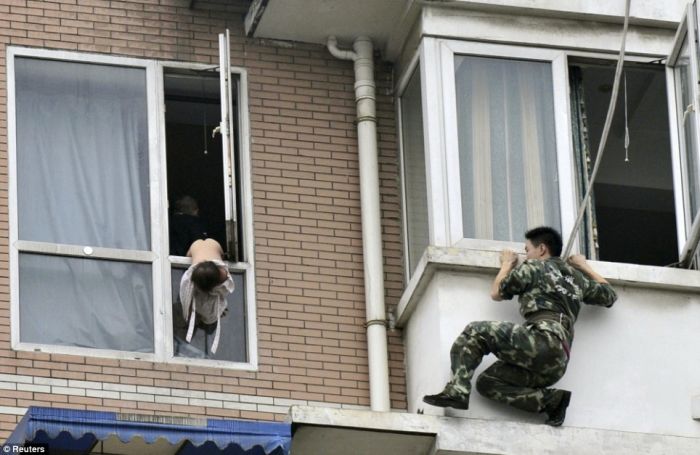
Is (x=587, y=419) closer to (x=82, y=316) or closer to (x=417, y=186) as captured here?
(x=417, y=186)

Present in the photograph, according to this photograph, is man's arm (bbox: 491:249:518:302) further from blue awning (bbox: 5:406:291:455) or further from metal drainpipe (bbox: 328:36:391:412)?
blue awning (bbox: 5:406:291:455)

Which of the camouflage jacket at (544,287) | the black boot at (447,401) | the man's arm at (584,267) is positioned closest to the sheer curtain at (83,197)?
the black boot at (447,401)

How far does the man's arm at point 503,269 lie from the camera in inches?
627

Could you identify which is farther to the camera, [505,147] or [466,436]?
[505,147]

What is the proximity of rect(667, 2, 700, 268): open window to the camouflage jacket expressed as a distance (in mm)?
1222

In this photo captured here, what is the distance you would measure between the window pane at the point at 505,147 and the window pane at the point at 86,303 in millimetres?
2495

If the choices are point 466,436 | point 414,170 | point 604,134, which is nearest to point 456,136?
point 414,170

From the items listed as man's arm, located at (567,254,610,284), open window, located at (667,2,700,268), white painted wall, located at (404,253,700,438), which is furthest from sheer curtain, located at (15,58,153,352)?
open window, located at (667,2,700,268)

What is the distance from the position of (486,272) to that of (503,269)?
0.29 metres

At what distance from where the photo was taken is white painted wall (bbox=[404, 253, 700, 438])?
52.7 feet

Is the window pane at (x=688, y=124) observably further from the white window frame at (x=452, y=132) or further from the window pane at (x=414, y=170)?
the window pane at (x=414, y=170)

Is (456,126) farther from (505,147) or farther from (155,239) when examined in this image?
(155,239)

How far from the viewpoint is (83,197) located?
16938mm

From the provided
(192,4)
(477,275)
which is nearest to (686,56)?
(477,275)
